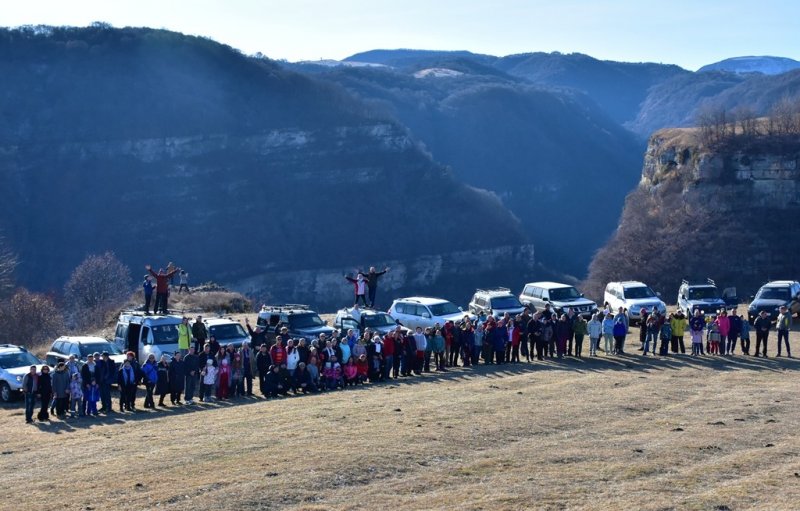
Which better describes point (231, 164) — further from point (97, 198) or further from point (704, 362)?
point (704, 362)

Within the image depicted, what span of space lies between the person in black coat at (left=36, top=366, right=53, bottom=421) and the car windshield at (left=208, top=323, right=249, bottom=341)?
21.1ft

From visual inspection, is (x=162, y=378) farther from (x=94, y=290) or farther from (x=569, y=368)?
(x=94, y=290)

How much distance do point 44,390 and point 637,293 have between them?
2269 cm

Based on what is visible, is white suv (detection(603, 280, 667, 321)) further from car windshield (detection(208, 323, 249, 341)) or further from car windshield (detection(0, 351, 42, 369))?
car windshield (detection(0, 351, 42, 369))

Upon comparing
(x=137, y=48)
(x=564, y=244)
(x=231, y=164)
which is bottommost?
(x=564, y=244)

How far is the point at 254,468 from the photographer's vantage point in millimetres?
17031

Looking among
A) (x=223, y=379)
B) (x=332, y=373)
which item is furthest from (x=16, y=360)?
(x=332, y=373)

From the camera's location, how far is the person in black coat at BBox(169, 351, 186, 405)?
80.8ft

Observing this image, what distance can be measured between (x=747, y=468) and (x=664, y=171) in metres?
73.7

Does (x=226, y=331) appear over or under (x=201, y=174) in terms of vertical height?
under

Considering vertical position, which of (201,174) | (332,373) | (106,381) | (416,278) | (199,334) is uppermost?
(201,174)

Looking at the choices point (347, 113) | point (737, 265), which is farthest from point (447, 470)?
point (347, 113)

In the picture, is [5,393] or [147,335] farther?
[147,335]

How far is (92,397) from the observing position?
23750 millimetres
